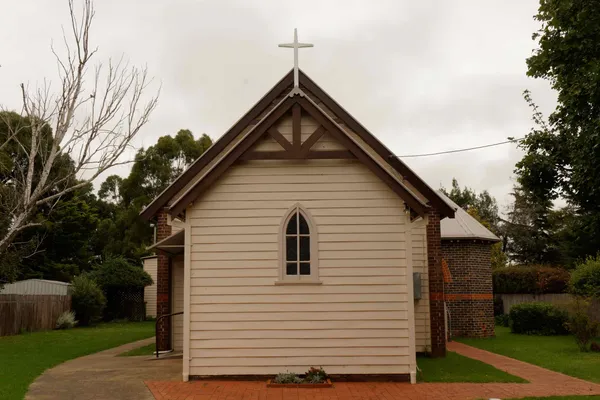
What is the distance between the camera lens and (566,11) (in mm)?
17797

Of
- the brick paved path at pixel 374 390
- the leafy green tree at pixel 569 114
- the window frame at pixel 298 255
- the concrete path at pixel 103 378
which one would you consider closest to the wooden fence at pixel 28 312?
the concrete path at pixel 103 378

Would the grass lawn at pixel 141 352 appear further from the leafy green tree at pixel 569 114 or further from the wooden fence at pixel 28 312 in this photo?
the leafy green tree at pixel 569 114

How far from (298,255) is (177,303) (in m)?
6.50

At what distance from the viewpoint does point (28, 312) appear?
2644 cm

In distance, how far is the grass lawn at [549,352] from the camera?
13.6 metres

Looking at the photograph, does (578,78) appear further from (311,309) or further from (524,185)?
(311,309)

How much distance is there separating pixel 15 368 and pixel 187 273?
553 cm

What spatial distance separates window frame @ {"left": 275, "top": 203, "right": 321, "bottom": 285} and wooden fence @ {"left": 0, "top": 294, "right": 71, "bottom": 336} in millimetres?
17561

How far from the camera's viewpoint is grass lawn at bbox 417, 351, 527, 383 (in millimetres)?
11844

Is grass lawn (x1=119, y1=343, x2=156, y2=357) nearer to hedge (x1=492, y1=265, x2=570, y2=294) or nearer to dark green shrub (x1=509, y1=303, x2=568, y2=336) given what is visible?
dark green shrub (x1=509, y1=303, x2=568, y2=336)

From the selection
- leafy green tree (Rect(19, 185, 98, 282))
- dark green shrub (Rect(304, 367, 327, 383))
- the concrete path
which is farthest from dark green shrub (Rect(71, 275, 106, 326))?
dark green shrub (Rect(304, 367, 327, 383))

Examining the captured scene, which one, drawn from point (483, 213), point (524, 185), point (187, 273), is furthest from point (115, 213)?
point (187, 273)

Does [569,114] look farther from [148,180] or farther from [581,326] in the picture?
[148,180]

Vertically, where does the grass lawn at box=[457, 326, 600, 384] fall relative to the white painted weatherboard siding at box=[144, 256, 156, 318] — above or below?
below
